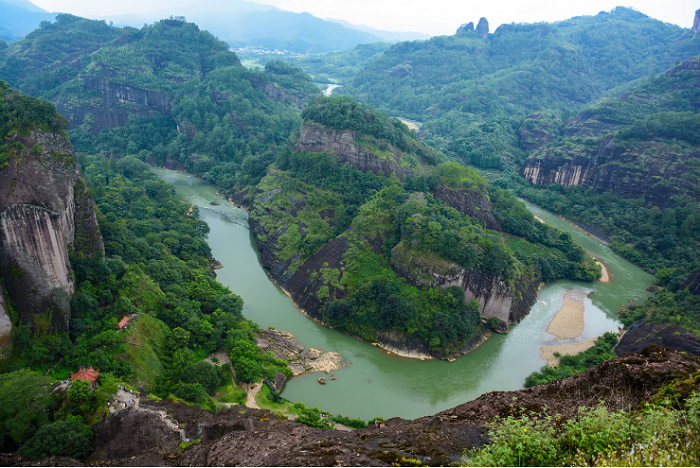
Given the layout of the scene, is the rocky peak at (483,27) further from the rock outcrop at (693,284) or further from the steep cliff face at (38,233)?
the steep cliff face at (38,233)

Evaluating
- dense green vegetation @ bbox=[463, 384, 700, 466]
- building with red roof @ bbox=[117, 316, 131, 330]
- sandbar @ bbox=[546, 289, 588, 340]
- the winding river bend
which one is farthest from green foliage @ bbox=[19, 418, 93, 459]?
sandbar @ bbox=[546, 289, 588, 340]

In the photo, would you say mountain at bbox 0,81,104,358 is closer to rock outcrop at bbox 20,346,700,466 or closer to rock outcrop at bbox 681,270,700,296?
rock outcrop at bbox 20,346,700,466

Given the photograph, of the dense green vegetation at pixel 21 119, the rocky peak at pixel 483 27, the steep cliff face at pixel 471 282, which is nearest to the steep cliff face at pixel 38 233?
the dense green vegetation at pixel 21 119

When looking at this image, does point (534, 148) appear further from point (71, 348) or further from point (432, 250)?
point (71, 348)

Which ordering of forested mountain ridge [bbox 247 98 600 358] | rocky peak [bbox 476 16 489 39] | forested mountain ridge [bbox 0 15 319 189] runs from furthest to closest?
rocky peak [bbox 476 16 489 39]
forested mountain ridge [bbox 0 15 319 189]
forested mountain ridge [bbox 247 98 600 358]

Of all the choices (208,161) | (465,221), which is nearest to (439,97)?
(208,161)

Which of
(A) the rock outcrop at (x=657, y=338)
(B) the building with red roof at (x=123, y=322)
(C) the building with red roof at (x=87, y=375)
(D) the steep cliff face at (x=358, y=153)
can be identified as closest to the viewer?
(C) the building with red roof at (x=87, y=375)
